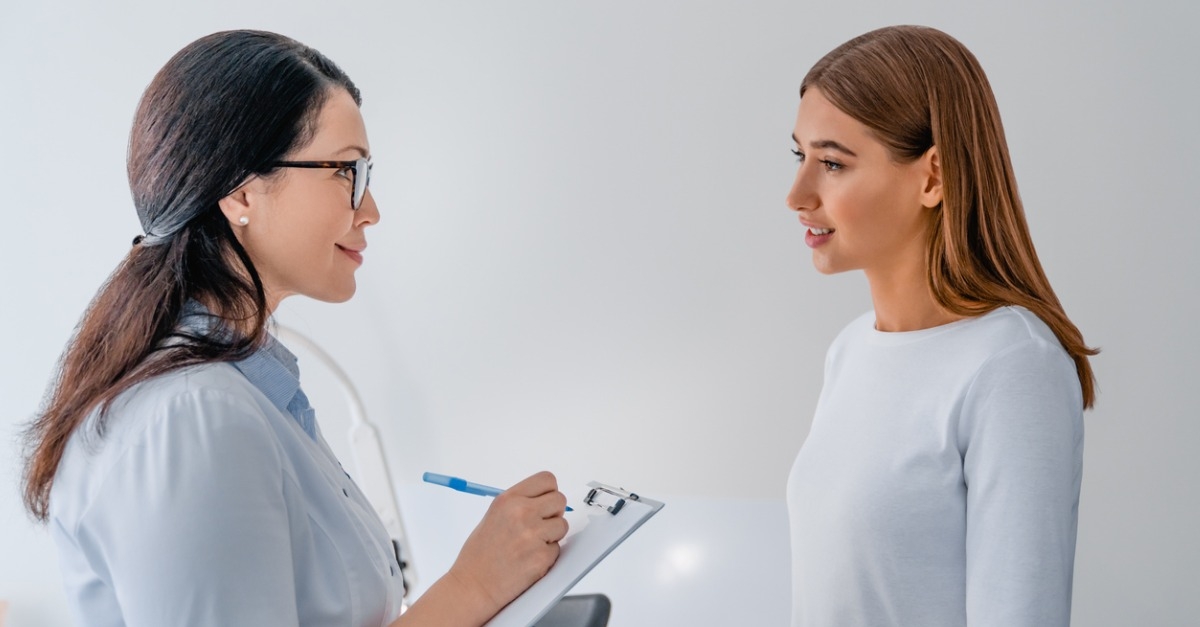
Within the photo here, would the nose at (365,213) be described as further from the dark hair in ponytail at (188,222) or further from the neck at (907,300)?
the neck at (907,300)

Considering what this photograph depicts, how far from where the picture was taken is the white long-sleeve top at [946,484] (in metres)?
1.00

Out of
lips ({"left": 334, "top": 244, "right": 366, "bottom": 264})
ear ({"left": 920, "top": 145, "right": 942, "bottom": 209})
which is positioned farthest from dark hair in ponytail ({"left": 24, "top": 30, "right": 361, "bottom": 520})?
ear ({"left": 920, "top": 145, "right": 942, "bottom": 209})

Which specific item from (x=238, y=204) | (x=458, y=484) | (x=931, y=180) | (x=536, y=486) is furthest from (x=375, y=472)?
(x=931, y=180)

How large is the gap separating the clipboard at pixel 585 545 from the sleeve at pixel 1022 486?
0.34 m

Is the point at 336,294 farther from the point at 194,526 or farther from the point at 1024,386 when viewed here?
the point at 1024,386

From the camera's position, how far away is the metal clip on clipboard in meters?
1.13

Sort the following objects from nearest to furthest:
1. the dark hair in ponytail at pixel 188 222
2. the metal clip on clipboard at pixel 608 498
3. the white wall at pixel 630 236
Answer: the dark hair in ponytail at pixel 188 222 < the metal clip on clipboard at pixel 608 498 < the white wall at pixel 630 236

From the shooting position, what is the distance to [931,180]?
1.18 m

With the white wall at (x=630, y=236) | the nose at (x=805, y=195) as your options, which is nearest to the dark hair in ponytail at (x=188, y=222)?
the nose at (x=805, y=195)

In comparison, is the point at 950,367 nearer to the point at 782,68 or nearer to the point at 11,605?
the point at 782,68

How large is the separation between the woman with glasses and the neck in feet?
1.67

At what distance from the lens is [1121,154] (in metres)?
2.01

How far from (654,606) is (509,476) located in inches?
19.5

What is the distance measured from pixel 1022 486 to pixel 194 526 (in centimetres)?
78
